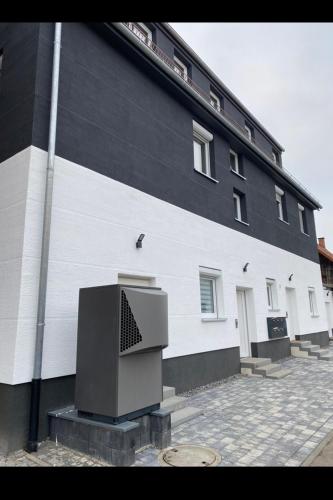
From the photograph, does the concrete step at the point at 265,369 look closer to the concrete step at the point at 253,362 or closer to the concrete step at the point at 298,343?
the concrete step at the point at 253,362

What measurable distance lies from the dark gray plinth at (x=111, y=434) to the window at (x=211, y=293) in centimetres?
361

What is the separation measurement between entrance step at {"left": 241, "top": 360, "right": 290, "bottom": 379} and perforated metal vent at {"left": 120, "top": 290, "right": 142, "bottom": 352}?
5.34m

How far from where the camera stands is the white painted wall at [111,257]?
4008 millimetres

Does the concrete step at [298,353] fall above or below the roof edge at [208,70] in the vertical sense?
below

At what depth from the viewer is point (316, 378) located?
25.0 feet

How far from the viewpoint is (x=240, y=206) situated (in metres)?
9.86

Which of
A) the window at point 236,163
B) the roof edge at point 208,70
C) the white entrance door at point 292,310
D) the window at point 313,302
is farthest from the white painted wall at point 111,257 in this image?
the window at point 313,302

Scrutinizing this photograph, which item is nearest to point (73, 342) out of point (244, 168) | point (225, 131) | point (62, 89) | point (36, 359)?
point (36, 359)

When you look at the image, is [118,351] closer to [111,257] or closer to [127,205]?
[111,257]

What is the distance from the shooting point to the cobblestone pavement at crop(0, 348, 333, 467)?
3.42 metres

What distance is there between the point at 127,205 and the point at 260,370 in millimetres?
5311

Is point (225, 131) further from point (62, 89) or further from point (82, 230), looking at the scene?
point (82, 230)

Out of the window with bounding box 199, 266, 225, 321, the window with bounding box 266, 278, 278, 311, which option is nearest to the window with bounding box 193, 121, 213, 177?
the window with bounding box 199, 266, 225, 321
